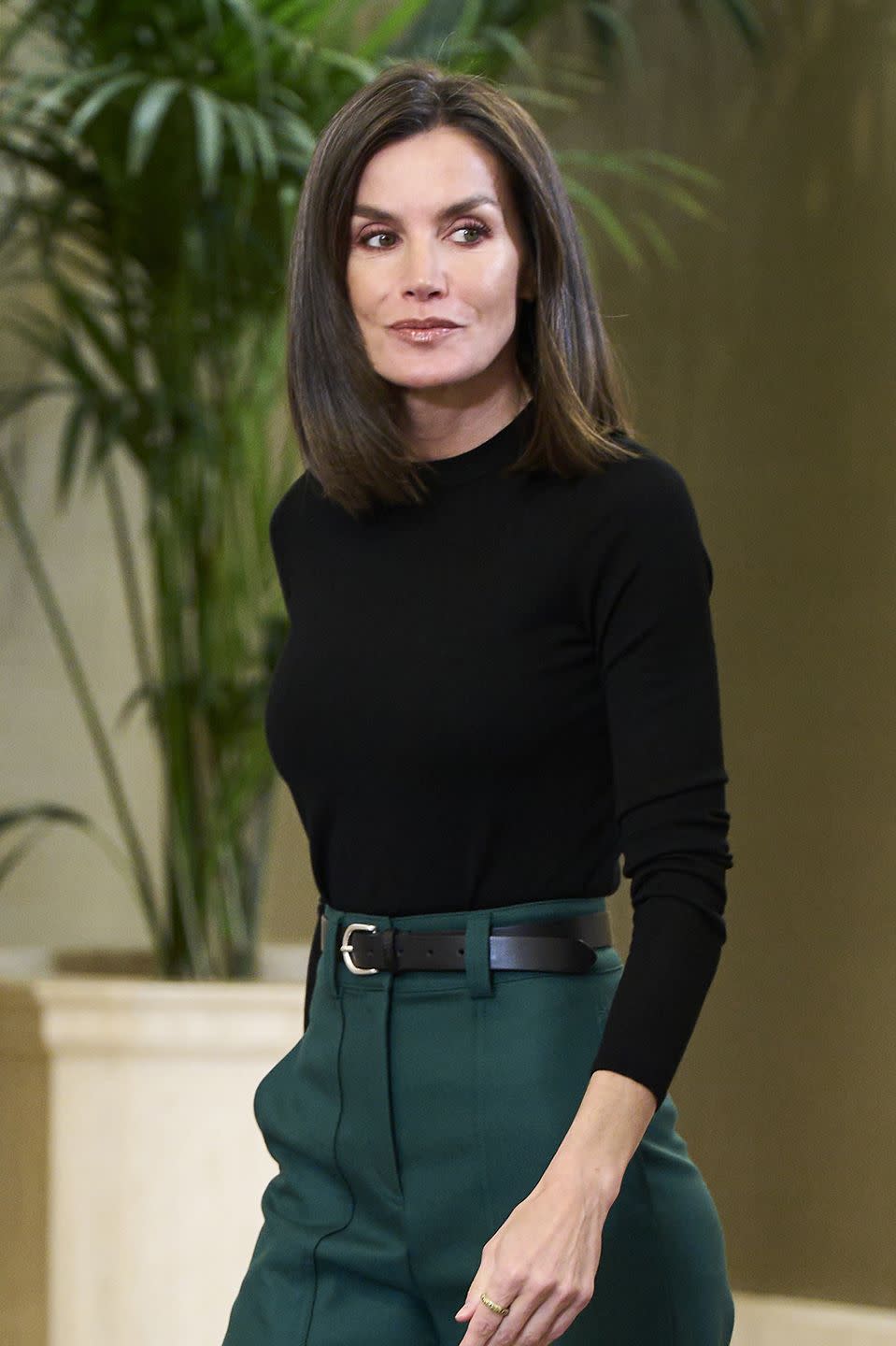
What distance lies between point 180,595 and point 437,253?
5.07 ft

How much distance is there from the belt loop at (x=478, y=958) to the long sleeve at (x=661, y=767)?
101 mm

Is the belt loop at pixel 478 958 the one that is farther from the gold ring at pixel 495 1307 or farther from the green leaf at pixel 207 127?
the green leaf at pixel 207 127

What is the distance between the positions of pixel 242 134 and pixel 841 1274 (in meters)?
1.99

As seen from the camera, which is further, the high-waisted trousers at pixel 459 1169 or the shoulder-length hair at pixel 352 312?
the shoulder-length hair at pixel 352 312

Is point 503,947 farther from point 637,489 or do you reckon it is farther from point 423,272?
point 423,272

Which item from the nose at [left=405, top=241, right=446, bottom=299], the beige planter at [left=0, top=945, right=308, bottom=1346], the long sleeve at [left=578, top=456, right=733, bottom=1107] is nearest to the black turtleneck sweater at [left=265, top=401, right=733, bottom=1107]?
the long sleeve at [left=578, top=456, right=733, bottom=1107]

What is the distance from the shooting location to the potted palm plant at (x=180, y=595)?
272 cm

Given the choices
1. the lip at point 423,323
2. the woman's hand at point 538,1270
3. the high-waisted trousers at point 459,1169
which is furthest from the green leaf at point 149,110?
the woman's hand at point 538,1270

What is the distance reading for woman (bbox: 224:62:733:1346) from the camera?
4.28ft

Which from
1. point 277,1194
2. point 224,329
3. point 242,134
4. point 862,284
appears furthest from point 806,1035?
point 277,1194

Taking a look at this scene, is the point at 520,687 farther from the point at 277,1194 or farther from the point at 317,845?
the point at 277,1194

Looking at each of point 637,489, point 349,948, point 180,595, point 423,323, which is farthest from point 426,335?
point 180,595

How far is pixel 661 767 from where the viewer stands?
1.29 m

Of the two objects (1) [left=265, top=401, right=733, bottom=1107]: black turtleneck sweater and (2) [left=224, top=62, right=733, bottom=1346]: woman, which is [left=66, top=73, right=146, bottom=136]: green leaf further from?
(1) [left=265, top=401, right=733, bottom=1107]: black turtleneck sweater
